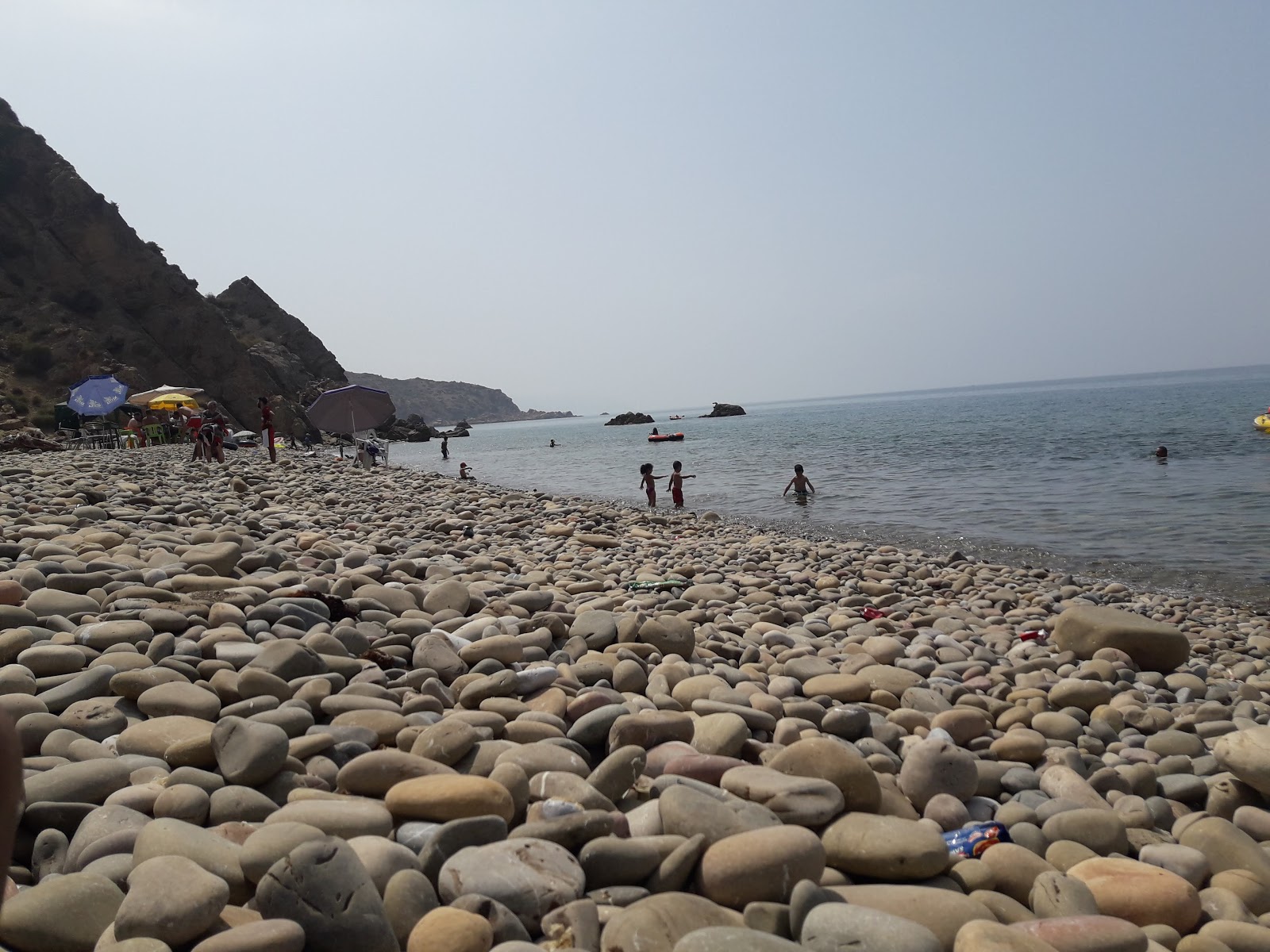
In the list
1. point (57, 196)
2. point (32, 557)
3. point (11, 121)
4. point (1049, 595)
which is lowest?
point (1049, 595)

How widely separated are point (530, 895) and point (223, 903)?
29.1 inches

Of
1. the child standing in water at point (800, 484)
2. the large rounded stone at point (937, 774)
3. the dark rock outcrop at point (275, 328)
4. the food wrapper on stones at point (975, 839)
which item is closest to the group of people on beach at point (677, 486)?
the child standing in water at point (800, 484)

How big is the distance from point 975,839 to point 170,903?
2.45m

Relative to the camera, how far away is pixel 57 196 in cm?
5312

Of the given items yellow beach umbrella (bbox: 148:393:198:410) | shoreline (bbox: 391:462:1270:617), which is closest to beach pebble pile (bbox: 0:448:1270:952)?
shoreline (bbox: 391:462:1270:617)

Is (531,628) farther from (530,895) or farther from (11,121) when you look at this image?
(11,121)

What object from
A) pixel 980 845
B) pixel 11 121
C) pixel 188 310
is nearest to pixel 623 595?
pixel 980 845

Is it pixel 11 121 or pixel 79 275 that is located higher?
pixel 11 121

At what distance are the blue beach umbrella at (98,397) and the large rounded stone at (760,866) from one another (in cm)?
2875

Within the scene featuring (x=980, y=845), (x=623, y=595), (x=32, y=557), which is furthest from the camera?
(x=623, y=595)

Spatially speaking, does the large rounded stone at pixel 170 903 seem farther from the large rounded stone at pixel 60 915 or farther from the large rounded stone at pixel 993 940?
the large rounded stone at pixel 993 940

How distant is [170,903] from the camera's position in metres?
1.77

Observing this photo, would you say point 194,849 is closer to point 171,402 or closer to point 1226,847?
point 1226,847

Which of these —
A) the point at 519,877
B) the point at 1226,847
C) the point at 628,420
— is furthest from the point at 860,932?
the point at 628,420
